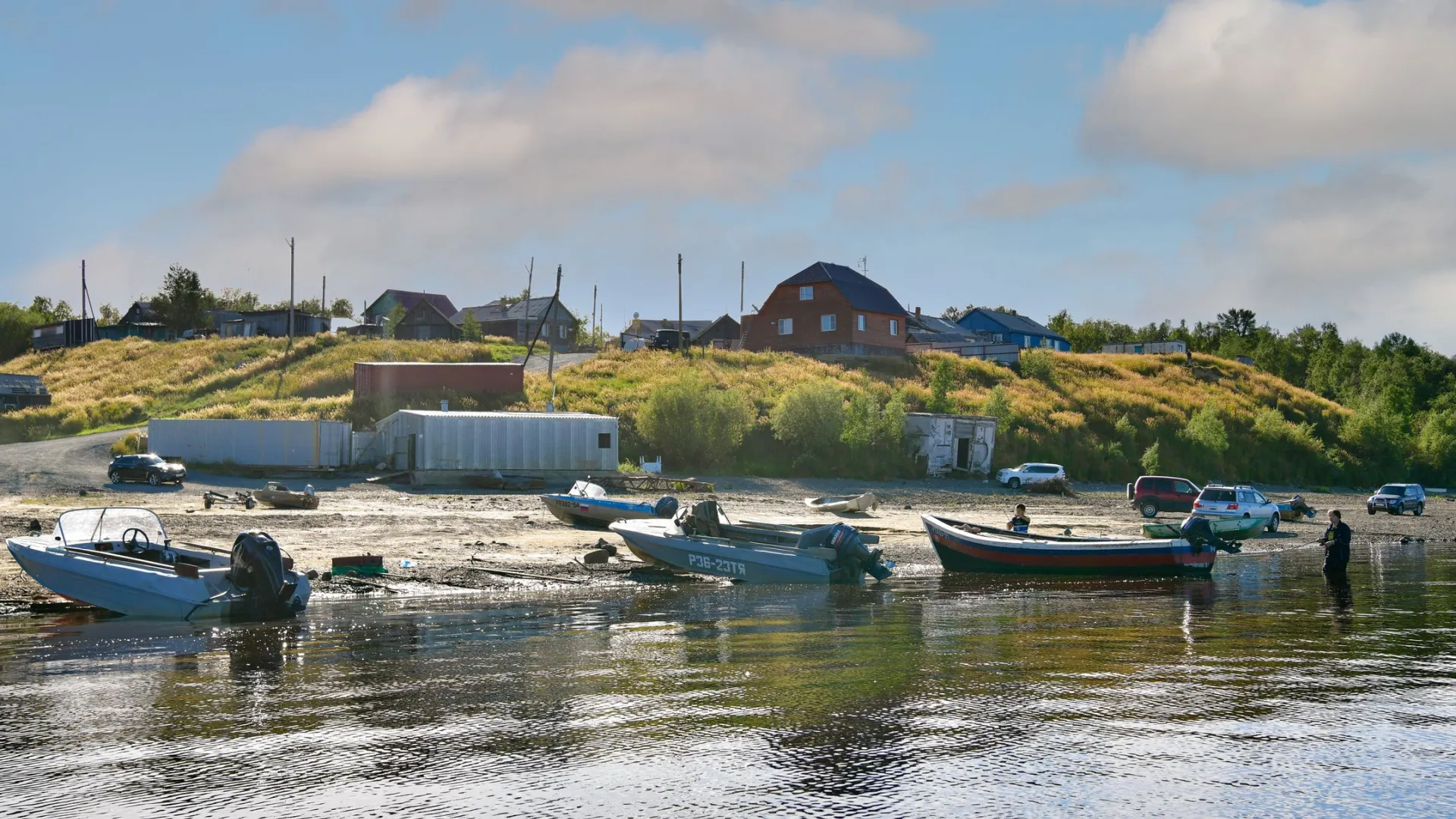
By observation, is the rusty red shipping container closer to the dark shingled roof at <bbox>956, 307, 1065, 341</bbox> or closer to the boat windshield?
the boat windshield

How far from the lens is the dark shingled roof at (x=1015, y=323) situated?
417 feet

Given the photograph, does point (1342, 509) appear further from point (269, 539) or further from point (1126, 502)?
point (269, 539)

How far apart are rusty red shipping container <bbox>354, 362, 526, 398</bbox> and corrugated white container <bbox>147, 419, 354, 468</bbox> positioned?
604 inches

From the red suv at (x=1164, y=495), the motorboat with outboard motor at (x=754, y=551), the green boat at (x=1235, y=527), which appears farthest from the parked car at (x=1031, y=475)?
the motorboat with outboard motor at (x=754, y=551)

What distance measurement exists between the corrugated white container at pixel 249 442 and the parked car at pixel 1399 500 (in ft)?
164

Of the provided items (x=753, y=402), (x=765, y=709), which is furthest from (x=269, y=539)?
(x=753, y=402)

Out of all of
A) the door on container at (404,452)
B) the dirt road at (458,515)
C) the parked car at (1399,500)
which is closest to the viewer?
the dirt road at (458,515)

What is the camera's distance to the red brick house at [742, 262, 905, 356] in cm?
9556

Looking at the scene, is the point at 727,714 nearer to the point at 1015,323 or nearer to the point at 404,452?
the point at 404,452

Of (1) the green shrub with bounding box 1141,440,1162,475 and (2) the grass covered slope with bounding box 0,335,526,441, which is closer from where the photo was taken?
(2) the grass covered slope with bounding box 0,335,526,441

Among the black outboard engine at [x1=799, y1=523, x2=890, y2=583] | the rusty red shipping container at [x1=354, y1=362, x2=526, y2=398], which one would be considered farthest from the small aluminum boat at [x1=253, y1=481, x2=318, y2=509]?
the rusty red shipping container at [x1=354, y1=362, x2=526, y2=398]

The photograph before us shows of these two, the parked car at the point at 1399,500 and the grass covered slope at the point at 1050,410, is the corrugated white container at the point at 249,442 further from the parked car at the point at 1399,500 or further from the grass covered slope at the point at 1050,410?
the parked car at the point at 1399,500

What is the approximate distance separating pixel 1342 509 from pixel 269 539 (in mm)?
56842

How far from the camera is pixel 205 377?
89562 mm
